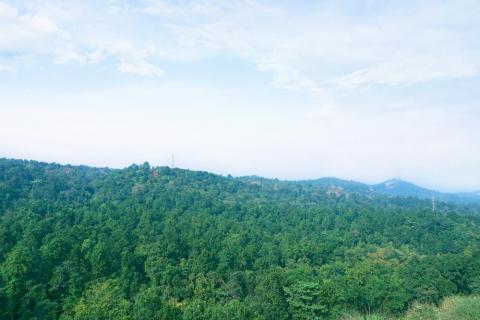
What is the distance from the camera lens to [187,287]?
2294cm

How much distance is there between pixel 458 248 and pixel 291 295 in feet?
96.8

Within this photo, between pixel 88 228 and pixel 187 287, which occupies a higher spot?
pixel 88 228

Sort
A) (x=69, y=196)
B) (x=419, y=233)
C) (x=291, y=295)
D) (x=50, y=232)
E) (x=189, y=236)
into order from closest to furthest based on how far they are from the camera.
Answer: (x=291, y=295) < (x=50, y=232) < (x=189, y=236) < (x=419, y=233) < (x=69, y=196)

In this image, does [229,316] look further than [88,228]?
No

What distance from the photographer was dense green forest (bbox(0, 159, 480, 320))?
59.9ft

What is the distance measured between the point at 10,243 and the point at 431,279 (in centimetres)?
2913

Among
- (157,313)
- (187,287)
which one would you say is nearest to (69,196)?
(187,287)

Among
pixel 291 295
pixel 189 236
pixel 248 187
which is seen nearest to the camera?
pixel 291 295

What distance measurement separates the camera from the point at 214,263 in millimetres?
27125

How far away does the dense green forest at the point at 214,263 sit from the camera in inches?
719

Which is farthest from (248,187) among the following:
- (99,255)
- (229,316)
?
(229,316)

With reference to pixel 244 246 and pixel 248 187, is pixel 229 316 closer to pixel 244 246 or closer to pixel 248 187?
pixel 244 246

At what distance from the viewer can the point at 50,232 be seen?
2953 centimetres

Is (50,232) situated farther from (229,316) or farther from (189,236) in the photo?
(229,316)
